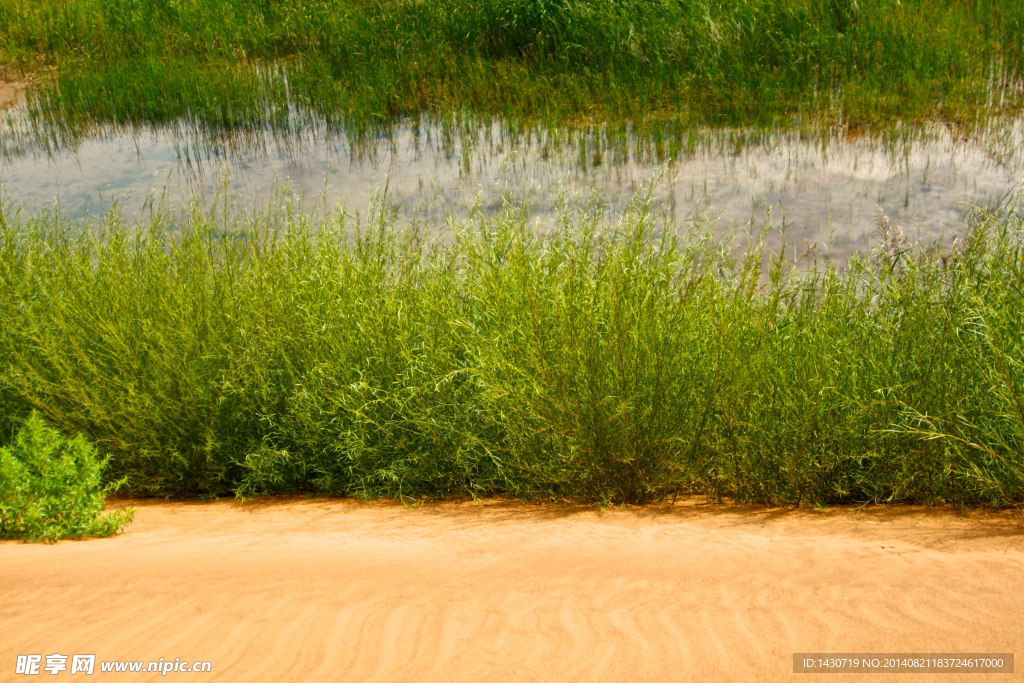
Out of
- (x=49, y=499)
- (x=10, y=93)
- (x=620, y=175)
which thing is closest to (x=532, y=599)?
(x=49, y=499)

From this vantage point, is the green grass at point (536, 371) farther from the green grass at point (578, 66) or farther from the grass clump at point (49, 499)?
the green grass at point (578, 66)

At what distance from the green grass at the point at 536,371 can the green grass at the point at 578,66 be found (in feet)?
10.0

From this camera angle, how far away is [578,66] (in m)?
8.16

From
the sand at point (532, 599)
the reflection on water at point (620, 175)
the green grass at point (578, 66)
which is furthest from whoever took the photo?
the green grass at point (578, 66)

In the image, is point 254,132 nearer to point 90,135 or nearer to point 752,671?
point 90,135

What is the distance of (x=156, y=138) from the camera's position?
8766 mm

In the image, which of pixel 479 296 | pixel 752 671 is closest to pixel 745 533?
pixel 752 671

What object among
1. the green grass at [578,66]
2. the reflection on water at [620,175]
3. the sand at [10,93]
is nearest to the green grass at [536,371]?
the reflection on water at [620,175]

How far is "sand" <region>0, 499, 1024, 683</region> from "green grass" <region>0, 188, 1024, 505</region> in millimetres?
474

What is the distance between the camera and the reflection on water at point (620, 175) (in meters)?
6.25

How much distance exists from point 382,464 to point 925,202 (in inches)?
184

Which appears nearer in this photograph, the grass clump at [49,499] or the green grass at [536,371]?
the grass clump at [49,499]

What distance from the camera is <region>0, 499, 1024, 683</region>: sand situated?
93.7 inches

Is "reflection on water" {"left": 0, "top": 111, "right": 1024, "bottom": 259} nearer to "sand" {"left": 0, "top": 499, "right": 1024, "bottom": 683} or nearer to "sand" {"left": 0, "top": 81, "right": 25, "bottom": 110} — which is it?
"sand" {"left": 0, "top": 81, "right": 25, "bottom": 110}
